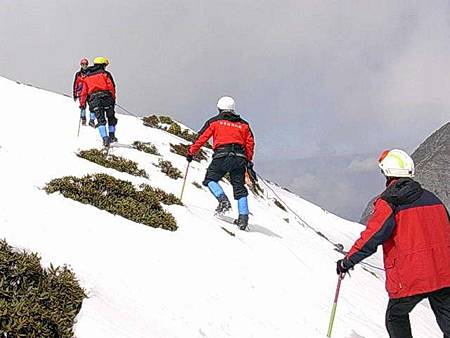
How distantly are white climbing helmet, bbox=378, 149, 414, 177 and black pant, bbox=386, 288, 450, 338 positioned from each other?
1453mm

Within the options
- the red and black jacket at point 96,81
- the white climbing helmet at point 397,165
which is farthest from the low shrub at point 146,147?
the white climbing helmet at point 397,165

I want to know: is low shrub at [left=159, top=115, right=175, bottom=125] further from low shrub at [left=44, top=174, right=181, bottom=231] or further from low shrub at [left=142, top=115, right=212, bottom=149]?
low shrub at [left=44, top=174, right=181, bottom=231]

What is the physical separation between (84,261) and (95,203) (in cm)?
267

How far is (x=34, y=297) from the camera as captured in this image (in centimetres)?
474

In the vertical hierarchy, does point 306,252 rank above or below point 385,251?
above

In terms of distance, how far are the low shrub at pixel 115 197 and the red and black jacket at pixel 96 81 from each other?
261 inches

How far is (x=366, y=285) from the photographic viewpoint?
12758mm

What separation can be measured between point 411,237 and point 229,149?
19.8 ft

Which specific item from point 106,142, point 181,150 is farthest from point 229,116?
point 181,150

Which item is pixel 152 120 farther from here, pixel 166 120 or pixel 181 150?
pixel 181 150

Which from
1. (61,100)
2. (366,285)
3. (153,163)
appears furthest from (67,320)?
(61,100)

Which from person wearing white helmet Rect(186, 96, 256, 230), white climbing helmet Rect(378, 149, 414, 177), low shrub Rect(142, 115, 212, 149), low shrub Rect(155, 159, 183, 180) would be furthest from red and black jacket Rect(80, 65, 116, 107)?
white climbing helmet Rect(378, 149, 414, 177)

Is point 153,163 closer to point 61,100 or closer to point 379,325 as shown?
point 379,325

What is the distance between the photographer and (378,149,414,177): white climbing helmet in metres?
6.04
